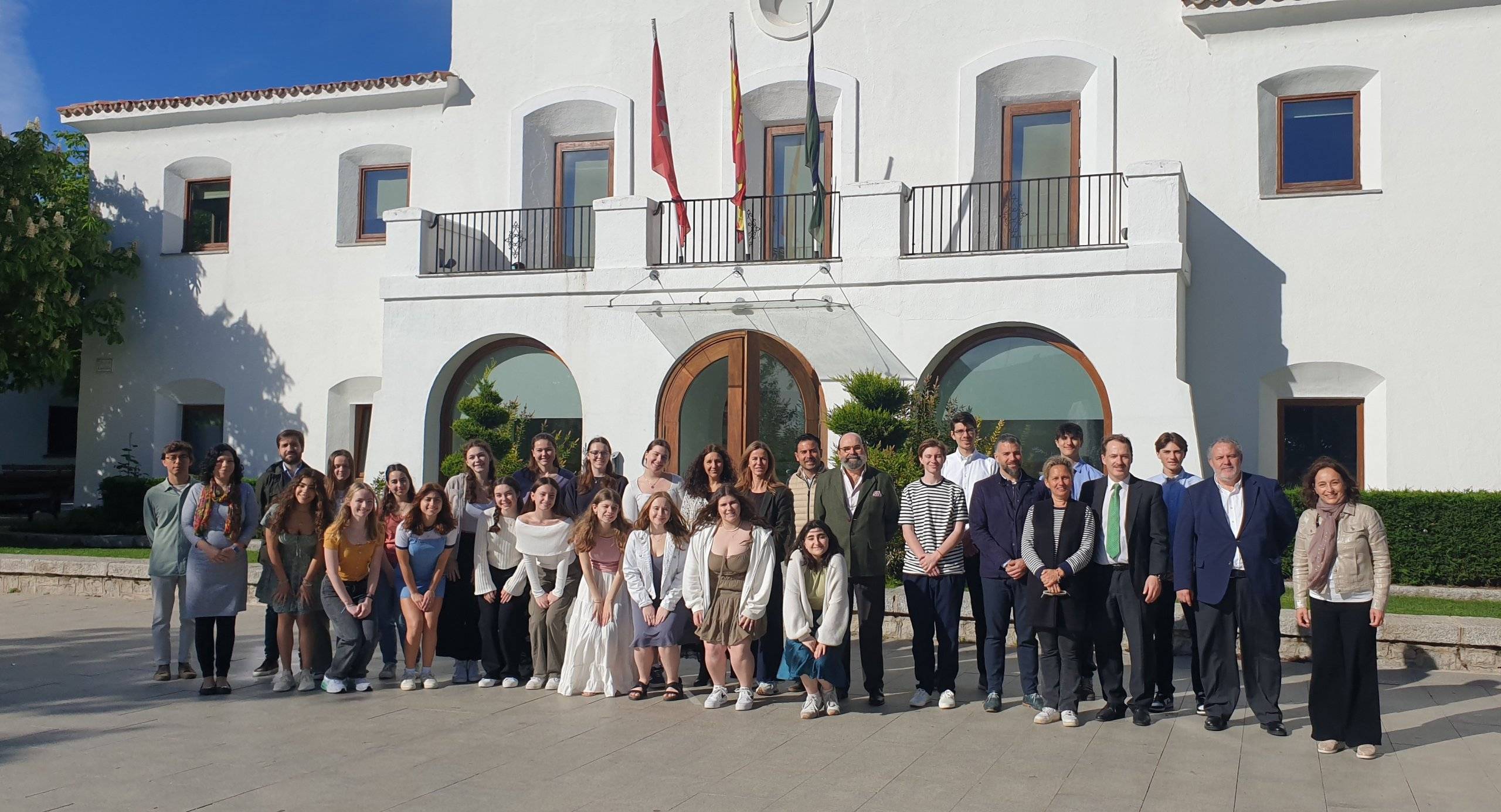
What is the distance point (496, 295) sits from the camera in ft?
51.6

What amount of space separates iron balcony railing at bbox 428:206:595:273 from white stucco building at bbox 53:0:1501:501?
49 mm

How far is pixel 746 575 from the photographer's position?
26.7 ft

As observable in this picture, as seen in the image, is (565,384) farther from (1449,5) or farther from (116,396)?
(1449,5)

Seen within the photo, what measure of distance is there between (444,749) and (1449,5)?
13576 millimetres

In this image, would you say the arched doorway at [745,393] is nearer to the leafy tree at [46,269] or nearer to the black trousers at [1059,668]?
the black trousers at [1059,668]

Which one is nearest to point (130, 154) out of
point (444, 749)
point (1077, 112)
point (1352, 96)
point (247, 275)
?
point (247, 275)

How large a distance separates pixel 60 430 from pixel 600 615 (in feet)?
64.9

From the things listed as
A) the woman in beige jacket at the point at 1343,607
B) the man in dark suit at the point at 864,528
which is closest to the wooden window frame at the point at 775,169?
the man in dark suit at the point at 864,528

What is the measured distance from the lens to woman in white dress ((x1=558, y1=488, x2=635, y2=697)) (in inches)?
334

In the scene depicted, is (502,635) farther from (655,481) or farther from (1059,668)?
(1059,668)

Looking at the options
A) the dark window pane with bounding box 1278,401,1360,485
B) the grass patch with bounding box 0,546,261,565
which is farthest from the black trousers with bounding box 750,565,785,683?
the dark window pane with bounding box 1278,401,1360,485

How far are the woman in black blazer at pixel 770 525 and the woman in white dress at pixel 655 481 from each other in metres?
0.62

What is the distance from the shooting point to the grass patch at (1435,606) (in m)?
10.6

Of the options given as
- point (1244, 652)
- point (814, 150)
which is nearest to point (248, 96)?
point (814, 150)
